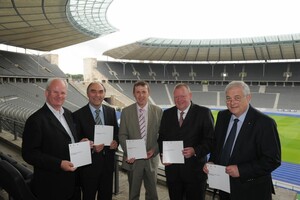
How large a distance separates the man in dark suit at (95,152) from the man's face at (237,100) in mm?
2142

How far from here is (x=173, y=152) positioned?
3.58 m

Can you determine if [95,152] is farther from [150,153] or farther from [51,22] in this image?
[51,22]

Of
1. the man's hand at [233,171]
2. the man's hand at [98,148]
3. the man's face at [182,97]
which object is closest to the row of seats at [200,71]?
the man's hand at [98,148]

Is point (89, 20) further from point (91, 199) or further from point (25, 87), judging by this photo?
point (91, 199)

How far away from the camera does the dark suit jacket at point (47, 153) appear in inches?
118

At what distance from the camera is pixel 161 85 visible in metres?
50.0

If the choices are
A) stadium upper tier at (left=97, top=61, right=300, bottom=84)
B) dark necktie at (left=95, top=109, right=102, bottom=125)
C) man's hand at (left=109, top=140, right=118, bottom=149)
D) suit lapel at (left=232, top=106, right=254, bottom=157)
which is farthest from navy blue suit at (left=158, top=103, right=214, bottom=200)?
stadium upper tier at (left=97, top=61, right=300, bottom=84)

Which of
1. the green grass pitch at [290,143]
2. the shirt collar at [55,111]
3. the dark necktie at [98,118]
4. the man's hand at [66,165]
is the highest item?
the shirt collar at [55,111]

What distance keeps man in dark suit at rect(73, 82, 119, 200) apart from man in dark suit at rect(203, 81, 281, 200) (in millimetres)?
2031

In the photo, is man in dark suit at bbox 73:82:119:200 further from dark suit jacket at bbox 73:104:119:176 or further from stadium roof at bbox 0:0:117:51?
stadium roof at bbox 0:0:117:51

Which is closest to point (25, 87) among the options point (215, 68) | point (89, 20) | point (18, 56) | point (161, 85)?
point (18, 56)

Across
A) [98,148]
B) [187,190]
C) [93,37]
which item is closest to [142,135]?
[98,148]

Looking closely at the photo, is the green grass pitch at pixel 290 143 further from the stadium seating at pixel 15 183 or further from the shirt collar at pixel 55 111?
the stadium seating at pixel 15 183

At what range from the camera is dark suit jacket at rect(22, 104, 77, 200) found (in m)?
2.99
